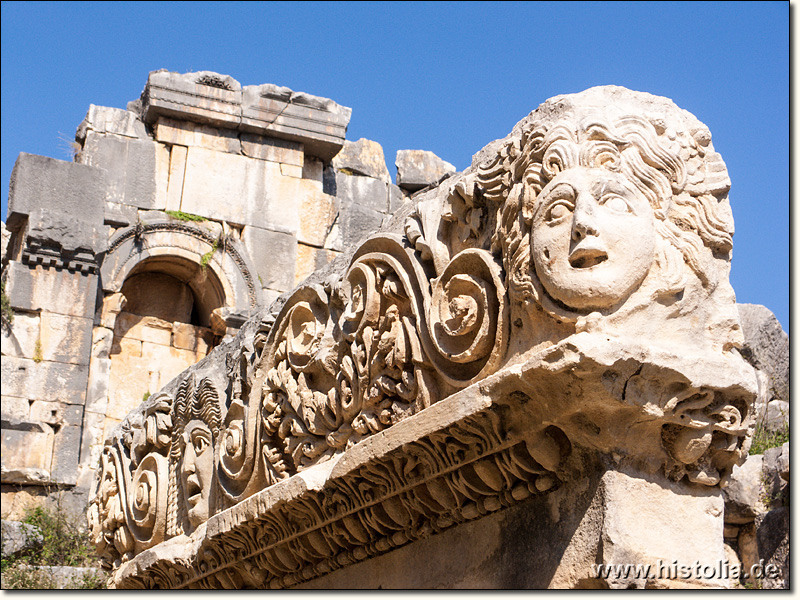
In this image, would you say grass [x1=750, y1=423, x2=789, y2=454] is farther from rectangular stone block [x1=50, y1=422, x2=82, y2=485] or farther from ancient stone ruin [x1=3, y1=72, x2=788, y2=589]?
rectangular stone block [x1=50, y1=422, x2=82, y2=485]

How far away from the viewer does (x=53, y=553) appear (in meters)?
9.85

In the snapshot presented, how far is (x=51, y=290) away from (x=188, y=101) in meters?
2.59

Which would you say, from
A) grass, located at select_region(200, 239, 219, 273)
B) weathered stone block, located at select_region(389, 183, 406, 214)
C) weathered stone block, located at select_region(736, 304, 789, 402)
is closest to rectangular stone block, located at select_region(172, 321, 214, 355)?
grass, located at select_region(200, 239, 219, 273)

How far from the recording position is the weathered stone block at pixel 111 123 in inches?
476

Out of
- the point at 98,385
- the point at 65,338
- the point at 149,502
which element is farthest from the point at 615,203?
the point at 98,385

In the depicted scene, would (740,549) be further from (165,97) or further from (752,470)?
(165,97)

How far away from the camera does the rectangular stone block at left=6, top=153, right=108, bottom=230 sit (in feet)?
37.0

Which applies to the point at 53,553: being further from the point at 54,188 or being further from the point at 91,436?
the point at 54,188

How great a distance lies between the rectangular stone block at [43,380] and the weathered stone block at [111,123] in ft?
8.68

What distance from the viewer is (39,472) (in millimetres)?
10531

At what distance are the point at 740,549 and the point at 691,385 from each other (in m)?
3.46

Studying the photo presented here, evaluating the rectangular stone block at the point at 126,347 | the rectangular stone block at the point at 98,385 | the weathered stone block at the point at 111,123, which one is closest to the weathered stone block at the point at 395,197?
the weathered stone block at the point at 111,123

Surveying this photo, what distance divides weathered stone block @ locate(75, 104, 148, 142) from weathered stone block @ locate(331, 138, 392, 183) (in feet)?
8.03

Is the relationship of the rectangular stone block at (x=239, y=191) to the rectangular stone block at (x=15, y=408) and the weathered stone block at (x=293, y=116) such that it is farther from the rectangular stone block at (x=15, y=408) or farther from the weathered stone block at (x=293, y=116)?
the rectangular stone block at (x=15, y=408)
